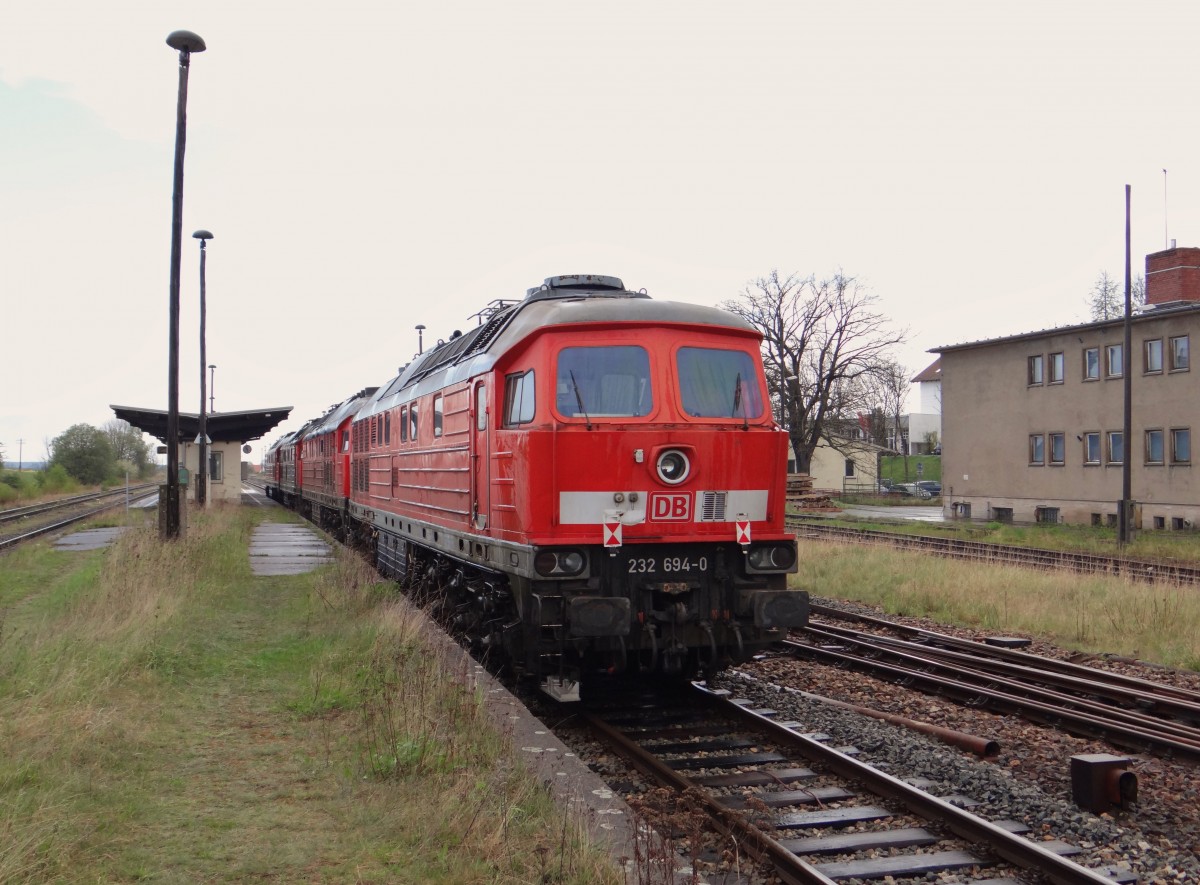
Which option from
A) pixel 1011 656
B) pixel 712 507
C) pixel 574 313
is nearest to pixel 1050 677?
pixel 1011 656

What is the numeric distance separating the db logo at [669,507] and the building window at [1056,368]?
93.5 feet

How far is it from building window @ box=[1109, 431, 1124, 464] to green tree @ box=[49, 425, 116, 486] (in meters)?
58.3

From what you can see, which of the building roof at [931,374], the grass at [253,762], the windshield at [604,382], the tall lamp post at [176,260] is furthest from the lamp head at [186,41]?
the building roof at [931,374]

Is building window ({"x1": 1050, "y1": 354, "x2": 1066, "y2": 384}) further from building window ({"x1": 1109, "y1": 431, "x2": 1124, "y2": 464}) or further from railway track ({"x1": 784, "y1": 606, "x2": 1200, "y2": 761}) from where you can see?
railway track ({"x1": 784, "y1": 606, "x2": 1200, "y2": 761})

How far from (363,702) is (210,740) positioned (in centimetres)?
107

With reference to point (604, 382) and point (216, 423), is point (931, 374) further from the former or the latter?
point (604, 382)

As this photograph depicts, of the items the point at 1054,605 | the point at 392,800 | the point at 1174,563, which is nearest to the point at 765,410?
the point at 392,800

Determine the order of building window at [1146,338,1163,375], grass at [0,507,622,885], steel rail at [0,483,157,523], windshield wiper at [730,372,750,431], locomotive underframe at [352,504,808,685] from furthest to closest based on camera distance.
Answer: steel rail at [0,483,157,523] < building window at [1146,338,1163,375] < windshield wiper at [730,372,750,431] < locomotive underframe at [352,504,808,685] < grass at [0,507,622,885]

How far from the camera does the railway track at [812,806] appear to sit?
16.2ft

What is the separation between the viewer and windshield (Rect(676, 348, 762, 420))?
25.8ft

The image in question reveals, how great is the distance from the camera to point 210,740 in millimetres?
6465

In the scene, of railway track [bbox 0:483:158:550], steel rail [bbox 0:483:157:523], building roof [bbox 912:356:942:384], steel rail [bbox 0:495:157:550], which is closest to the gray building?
steel rail [bbox 0:495:157:550]

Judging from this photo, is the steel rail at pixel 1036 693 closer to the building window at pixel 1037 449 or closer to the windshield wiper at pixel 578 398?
the windshield wiper at pixel 578 398

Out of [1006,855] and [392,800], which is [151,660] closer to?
[392,800]
